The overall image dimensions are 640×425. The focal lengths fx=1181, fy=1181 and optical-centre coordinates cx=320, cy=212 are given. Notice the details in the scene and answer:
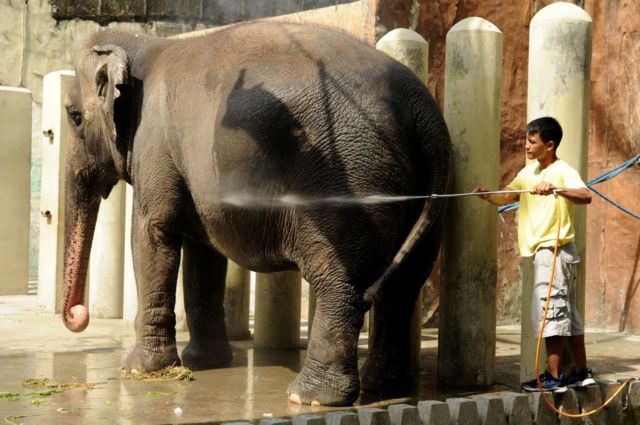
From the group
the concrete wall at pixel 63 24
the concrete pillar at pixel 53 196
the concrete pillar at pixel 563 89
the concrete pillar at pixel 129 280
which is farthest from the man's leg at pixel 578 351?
Answer: the concrete wall at pixel 63 24

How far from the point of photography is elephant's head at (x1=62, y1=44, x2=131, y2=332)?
6.32m

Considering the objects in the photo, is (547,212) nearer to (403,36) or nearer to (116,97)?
(403,36)

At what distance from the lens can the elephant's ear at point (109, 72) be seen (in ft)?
20.3

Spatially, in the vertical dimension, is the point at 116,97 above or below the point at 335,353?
above

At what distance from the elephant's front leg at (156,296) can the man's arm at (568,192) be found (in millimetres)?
2033

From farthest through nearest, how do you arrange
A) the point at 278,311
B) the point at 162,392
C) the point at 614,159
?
the point at 614,159 < the point at 278,311 < the point at 162,392

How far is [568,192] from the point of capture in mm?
4945

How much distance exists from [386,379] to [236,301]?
2.08 metres

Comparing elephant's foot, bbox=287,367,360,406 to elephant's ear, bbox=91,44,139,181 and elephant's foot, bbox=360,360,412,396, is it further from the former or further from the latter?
elephant's ear, bbox=91,44,139,181

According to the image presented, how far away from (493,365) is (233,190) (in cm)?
154

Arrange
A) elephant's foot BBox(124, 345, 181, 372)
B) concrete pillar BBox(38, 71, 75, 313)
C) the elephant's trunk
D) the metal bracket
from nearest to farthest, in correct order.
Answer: elephant's foot BBox(124, 345, 181, 372)
the elephant's trunk
concrete pillar BBox(38, 71, 75, 313)
the metal bracket

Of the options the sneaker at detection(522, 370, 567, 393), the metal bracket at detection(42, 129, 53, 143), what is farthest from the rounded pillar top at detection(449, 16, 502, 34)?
the metal bracket at detection(42, 129, 53, 143)

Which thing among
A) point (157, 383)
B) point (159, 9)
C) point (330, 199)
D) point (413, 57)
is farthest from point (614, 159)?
point (159, 9)

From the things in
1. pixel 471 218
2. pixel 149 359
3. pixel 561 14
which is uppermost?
pixel 561 14
